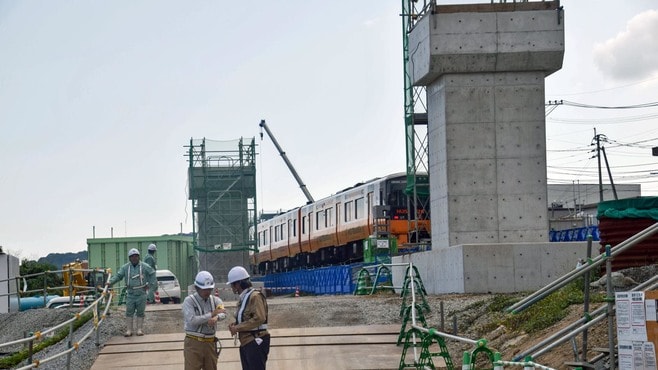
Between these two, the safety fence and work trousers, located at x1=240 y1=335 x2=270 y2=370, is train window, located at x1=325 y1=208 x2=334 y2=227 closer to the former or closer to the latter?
the safety fence

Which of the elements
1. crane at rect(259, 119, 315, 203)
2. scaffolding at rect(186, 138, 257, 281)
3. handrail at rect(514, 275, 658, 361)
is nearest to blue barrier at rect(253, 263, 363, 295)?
scaffolding at rect(186, 138, 257, 281)

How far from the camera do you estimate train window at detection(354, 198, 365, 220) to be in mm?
42062

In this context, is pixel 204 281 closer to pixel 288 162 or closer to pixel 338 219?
pixel 338 219

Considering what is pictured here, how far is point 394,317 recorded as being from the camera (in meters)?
20.1

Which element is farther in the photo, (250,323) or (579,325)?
(579,325)

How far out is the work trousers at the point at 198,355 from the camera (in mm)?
12281

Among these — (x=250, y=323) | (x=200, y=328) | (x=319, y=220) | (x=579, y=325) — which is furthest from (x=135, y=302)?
(x=319, y=220)

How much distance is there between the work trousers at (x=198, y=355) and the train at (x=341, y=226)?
68.1 feet

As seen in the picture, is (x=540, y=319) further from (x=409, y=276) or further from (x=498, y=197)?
(x=498, y=197)

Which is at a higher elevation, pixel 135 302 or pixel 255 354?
pixel 135 302

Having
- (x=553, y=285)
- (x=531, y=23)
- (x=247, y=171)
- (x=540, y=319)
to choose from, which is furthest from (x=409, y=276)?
(x=247, y=171)

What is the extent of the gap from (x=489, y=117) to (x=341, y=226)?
19636 mm

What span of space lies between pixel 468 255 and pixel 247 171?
1018 inches

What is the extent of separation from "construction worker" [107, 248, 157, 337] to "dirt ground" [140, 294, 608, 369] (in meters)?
0.87
